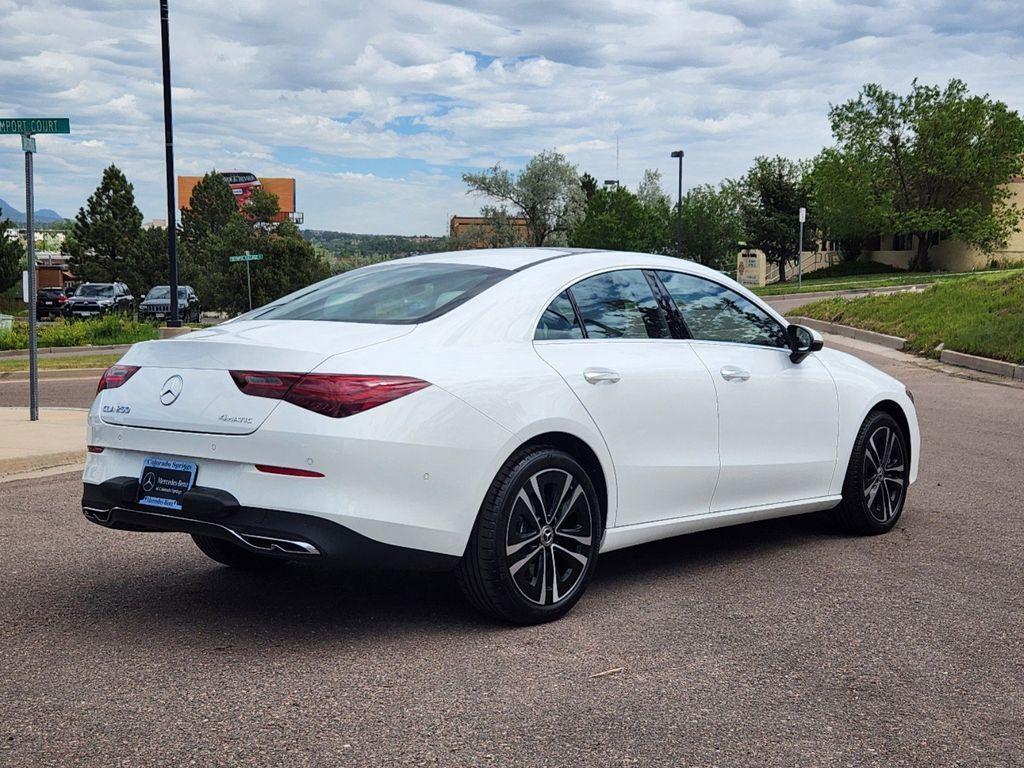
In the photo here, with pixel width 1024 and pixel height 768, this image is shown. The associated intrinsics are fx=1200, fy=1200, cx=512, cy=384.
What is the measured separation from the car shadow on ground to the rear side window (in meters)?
1.22

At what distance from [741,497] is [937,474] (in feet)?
12.3

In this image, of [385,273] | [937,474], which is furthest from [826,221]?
[385,273]

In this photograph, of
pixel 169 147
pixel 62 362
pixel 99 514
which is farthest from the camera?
pixel 169 147

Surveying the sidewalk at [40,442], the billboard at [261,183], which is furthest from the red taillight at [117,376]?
the billboard at [261,183]

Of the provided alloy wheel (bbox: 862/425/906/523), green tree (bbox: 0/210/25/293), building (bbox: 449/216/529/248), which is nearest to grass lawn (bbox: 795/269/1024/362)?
alloy wheel (bbox: 862/425/906/523)

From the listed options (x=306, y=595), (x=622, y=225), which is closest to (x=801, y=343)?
(x=306, y=595)

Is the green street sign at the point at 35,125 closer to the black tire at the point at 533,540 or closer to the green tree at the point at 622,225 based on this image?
the black tire at the point at 533,540

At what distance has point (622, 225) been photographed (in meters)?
69.9

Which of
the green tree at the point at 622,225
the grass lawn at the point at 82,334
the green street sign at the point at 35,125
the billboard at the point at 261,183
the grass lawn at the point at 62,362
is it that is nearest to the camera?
the green street sign at the point at 35,125

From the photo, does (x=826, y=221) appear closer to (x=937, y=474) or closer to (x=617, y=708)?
(x=937, y=474)

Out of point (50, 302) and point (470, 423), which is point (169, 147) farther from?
point (50, 302)

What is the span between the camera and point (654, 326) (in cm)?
577

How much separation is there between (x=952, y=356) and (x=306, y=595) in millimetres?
16385

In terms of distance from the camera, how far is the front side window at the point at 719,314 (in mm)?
6004
